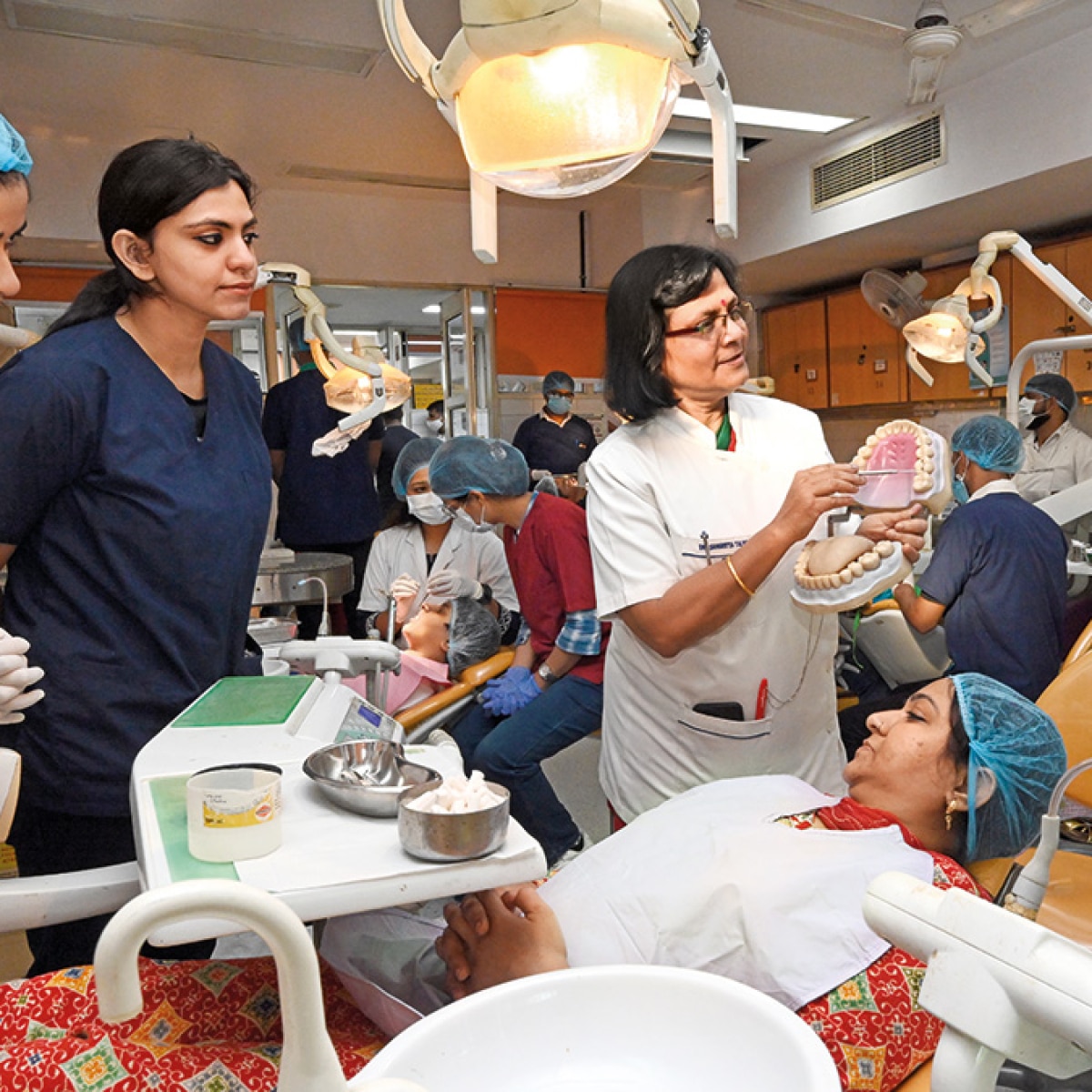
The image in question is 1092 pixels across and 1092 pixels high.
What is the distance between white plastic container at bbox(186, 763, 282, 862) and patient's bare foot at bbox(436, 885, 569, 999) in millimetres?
326

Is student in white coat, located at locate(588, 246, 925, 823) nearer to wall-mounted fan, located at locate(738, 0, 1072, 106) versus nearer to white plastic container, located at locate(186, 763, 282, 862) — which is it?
white plastic container, located at locate(186, 763, 282, 862)

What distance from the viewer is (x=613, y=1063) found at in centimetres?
81

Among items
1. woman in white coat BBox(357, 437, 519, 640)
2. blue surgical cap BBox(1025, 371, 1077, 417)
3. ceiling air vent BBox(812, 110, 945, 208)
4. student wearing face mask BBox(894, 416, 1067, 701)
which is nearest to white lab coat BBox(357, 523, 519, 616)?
woman in white coat BBox(357, 437, 519, 640)

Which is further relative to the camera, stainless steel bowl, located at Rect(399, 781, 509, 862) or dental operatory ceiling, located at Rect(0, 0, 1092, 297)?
dental operatory ceiling, located at Rect(0, 0, 1092, 297)

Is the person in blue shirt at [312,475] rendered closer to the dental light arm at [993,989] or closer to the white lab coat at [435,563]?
the white lab coat at [435,563]

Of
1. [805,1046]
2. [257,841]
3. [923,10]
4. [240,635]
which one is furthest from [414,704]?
[923,10]

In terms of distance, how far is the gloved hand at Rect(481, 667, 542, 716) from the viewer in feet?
9.81

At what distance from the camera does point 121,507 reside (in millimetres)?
1276

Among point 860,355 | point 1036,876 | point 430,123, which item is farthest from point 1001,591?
point 860,355

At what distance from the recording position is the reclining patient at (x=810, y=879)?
111 cm

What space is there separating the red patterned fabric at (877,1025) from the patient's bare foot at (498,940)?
0.98 ft

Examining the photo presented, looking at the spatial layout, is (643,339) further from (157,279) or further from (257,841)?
(257,841)

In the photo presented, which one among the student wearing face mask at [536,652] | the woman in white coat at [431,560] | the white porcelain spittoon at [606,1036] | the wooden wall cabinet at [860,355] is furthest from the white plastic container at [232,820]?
the wooden wall cabinet at [860,355]

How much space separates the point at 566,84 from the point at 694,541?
33.4 inches
